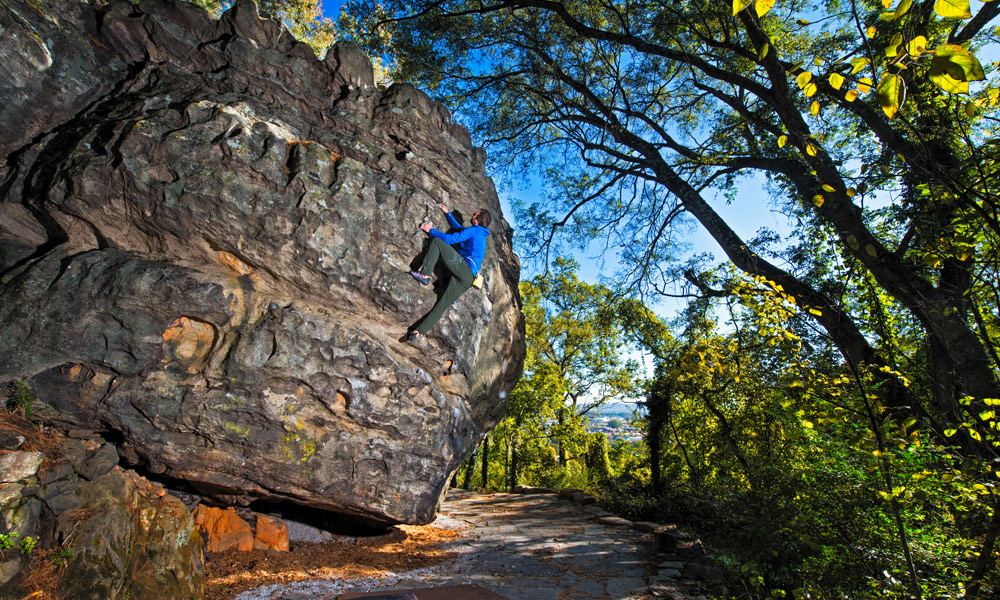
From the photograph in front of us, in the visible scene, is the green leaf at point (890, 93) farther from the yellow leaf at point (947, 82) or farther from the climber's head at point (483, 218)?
the climber's head at point (483, 218)

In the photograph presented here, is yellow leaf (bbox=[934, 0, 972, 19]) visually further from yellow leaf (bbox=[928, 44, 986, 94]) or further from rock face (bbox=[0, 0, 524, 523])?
rock face (bbox=[0, 0, 524, 523])

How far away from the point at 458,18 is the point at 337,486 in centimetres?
984

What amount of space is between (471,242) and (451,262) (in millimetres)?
511

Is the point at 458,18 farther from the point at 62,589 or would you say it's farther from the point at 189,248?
the point at 62,589

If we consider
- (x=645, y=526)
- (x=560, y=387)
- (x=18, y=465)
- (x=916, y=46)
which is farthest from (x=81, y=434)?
(x=560, y=387)

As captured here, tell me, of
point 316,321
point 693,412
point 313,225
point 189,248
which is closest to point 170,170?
point 189,248

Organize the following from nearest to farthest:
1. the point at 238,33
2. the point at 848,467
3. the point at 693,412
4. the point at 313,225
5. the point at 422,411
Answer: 1. the point at 848,467
2. the point at 313,225
3. the point at 422,411
4. the point at 238,33
5. the point at 693,412

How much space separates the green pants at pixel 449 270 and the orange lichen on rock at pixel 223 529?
10.7ft

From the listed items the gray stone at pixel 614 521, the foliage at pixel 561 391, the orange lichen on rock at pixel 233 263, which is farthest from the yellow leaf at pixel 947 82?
the foliage at pixel 561 391

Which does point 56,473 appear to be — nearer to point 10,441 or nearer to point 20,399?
point 10,441

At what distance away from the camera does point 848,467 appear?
10.2ft

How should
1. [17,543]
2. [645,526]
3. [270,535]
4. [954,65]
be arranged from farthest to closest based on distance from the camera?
[645,526]
[270,535]
[17,543]
[954,65]

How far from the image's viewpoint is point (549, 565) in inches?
238

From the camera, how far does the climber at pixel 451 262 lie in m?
5.76
